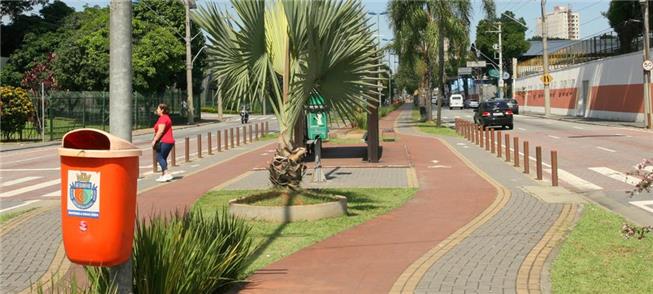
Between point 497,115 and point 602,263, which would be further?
point 497,115

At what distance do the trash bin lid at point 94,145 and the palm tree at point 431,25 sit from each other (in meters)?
34.8

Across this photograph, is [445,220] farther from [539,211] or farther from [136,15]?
[136,15]

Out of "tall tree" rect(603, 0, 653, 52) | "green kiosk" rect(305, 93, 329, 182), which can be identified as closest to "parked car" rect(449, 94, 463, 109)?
"tall tree" rect(603, 0, 653, 52)

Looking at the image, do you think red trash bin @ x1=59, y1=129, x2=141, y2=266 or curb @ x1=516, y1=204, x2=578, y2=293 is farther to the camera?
curb @ x1=516, y1=204, x2=578, y2=293

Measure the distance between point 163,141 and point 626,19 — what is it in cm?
5260

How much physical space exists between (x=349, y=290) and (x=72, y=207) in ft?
9.14

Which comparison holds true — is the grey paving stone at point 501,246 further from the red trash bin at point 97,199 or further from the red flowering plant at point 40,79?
the red flowering plant at point 40,79

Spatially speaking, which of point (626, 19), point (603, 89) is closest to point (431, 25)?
point (603, 89)

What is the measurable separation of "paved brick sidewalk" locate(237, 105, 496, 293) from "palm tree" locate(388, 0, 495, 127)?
26796mm

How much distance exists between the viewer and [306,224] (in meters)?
9.79

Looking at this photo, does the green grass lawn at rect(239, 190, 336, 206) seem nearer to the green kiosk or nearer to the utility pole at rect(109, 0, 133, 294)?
the green kiosk

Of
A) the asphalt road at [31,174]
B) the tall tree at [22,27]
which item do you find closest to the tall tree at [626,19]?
the asphalt road at [31,174]

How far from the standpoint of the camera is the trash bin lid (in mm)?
4230

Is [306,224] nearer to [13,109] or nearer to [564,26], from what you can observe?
[13,109]
